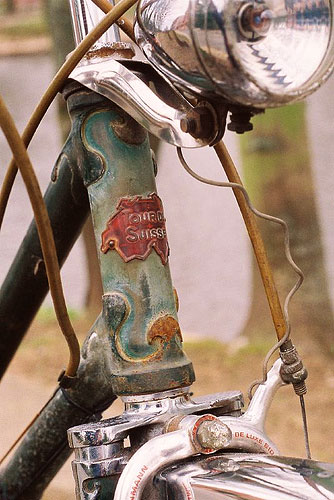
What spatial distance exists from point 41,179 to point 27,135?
5654 millimetres

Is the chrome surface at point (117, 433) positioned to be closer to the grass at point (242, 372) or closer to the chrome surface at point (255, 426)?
the chrome surface at point (255, 426)

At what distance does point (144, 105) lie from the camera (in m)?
0.67

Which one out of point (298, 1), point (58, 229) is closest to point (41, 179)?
point (58, 229)

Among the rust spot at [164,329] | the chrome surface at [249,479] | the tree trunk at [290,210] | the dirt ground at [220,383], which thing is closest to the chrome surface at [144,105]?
the rust spot at [164,329]

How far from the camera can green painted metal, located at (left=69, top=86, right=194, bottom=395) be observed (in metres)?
0.70

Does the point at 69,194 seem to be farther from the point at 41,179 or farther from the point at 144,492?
the point at 41,179

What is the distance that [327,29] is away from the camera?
627 millimetres

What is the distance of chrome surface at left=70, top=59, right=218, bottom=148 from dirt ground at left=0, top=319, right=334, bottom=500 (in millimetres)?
2324

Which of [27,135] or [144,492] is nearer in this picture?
[144,492]

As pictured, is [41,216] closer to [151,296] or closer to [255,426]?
[151,296]

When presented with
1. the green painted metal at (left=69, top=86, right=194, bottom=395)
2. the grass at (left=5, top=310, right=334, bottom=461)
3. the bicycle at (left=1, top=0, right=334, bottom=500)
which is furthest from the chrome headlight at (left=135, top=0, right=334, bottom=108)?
the grass at (left=5, top=310, right=334, bottom=461)

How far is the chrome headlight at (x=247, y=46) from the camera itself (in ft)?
1.93

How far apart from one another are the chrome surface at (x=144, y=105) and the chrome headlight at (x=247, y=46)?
0.03m

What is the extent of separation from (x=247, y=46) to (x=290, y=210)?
436 cm
